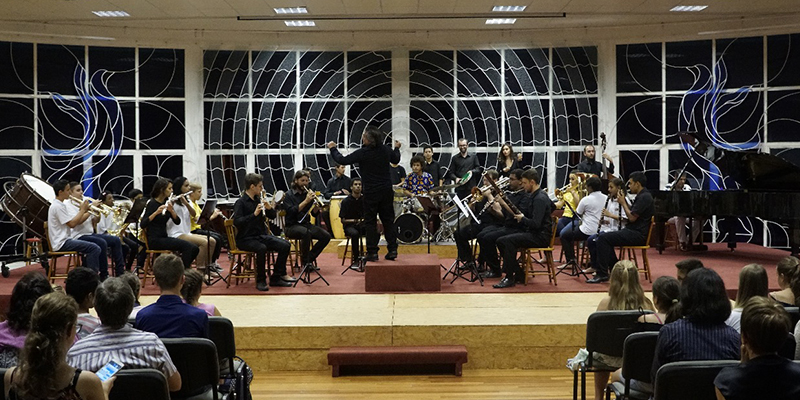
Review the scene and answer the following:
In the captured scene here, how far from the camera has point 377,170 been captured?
8.08 metres

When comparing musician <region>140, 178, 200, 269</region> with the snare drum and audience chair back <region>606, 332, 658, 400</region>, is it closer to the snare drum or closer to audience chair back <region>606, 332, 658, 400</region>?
the snare drum

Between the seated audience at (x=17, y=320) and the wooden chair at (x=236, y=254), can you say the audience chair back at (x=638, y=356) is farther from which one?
the wooden chair at (x=236, y=254)

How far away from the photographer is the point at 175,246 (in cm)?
796

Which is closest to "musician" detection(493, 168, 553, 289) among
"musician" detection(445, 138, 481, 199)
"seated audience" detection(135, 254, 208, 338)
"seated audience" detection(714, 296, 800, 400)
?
"musician" detection(445, 138, 481, 199)

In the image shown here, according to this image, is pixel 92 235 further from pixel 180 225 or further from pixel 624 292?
pixel 624 292

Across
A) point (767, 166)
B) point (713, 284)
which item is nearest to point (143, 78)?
point (767, 166)

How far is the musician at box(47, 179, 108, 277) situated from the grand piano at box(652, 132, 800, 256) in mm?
7345

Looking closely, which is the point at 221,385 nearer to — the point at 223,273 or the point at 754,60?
the point at 223,273

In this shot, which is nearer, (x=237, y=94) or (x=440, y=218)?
(x=440, y=218)

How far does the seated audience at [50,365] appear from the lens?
2348 mm

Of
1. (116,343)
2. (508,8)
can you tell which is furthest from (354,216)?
(116,343)

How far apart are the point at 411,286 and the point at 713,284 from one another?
466 centimetres

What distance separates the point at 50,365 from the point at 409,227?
766cm

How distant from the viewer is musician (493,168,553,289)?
25.5 feet
